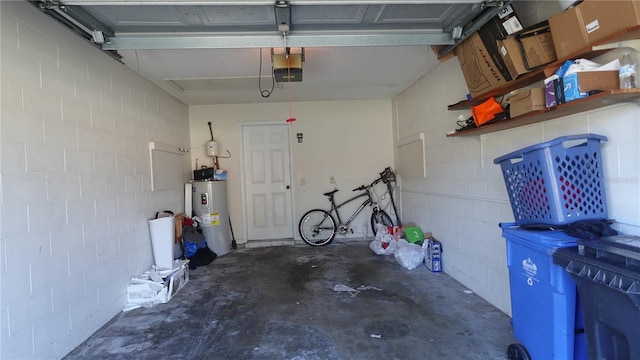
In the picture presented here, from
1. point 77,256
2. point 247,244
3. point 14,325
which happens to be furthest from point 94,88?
point 247,244

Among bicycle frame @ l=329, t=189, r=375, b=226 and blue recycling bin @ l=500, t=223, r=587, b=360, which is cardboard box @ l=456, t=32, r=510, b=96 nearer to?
blue recycling bin @ l=500, t=223, r=587, b=360

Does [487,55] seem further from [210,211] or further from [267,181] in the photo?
[210,211]

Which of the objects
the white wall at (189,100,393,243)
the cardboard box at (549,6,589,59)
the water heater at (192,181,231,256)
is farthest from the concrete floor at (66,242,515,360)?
the cardboard box at (549,6,589,59)

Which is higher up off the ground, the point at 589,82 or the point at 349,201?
the point at 589,82

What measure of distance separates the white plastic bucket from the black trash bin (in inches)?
135

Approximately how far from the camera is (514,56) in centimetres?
194

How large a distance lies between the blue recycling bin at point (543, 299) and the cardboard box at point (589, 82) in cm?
69

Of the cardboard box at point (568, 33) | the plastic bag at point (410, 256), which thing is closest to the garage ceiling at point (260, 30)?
the cardboard box at point (568, 33)

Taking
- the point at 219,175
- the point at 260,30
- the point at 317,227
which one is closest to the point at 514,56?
the point at 260,30

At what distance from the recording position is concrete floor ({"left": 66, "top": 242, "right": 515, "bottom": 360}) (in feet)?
6.84

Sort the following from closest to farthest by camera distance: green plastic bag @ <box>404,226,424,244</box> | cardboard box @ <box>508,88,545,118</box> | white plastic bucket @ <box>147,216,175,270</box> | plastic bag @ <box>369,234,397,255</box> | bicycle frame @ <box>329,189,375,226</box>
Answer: cardboard box @ <box>508,88,545,118</box> < white plastic bucket @ <box>147,216,175,270</box> < green plastic bag @ <box>404,226,424,244</box> < plastic bag @ <box>369,234,397,255</box> < bicycle frame @ <box>329,189,375,226</box>

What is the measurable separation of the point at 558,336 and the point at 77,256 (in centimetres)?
301

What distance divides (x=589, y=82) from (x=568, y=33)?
0.32 metres

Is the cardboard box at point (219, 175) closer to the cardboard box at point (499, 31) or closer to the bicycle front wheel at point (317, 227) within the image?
the bicycle front wheel at point (317, 227)
